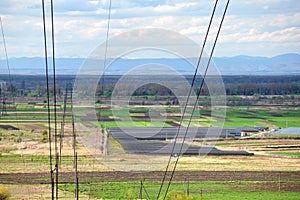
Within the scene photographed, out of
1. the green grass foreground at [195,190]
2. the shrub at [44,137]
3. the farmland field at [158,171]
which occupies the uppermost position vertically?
the shrub at [44,137]

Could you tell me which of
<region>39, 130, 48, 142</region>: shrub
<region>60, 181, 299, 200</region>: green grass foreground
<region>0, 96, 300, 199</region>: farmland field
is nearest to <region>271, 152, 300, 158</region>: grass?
<region>0, 96, 300, 199</region>: farmland field

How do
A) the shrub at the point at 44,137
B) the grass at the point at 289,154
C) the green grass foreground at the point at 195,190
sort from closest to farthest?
1. the green grass foreground at the point at 195,190
2. the grass at the point at 289,154
3. the shrub at the point at 44,137

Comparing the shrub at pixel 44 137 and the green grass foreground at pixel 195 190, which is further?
the shrub at pixel 44 137

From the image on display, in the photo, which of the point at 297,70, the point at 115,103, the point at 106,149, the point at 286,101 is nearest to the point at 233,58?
the point at 297,70

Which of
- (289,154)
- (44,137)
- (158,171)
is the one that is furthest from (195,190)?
(44,137)

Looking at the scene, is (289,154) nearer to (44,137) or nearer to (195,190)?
(195,190)

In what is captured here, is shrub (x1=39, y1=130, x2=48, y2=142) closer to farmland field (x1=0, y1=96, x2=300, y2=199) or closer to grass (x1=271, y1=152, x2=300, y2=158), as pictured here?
farmland field (x1=0, y1=96, x2=300, y2=199)

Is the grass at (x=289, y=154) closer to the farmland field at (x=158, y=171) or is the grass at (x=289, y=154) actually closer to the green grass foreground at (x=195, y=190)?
the farmland field at (x=158, y=171)

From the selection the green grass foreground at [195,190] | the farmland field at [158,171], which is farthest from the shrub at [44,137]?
the green grass foreground at [195,190]

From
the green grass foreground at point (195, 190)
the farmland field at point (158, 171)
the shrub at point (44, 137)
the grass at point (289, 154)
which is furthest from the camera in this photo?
the shrub at point (44, 137)
